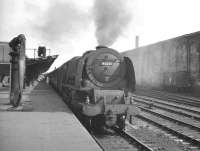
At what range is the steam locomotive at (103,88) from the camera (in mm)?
9172

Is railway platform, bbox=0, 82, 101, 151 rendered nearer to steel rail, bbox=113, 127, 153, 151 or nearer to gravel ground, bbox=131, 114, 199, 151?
steel rail, bbox=113, 127, 153, 151

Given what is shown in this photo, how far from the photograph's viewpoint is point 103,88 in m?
10.4

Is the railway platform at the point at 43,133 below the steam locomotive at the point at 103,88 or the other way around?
below

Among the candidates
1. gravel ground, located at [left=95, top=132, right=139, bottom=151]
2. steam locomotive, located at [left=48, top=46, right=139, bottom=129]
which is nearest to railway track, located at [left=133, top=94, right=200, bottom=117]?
steam locomotive, located at [left=48, top=46, right=139, bottom=129]

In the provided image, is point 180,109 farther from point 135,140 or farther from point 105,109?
point 135,140

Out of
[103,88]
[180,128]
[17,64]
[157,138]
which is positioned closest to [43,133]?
[157,138]

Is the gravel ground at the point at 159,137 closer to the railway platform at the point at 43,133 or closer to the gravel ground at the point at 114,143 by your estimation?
the gravel ground at the point at 114,143

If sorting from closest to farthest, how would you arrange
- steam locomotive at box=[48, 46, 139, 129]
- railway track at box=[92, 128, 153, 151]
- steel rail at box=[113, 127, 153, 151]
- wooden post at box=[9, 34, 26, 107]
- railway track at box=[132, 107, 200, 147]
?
steel rail at box=[113, 127, 153, 151] < railway track at box=[92, 128, 153, 151] < railway track at box=[132, 107, 200, 147] < steam locomotive at box=[48, 46, 139, 129] < wooden post at box=[9, 34, 26, 107]

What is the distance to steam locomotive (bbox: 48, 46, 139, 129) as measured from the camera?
9.17 meters

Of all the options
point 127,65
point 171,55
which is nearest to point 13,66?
point 127,65

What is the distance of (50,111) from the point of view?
10484 mm

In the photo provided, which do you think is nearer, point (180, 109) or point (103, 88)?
point (103, 88)

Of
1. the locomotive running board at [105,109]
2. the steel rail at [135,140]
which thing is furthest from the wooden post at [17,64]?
the steel rail at [135,140]

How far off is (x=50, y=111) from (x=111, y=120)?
2.35m
